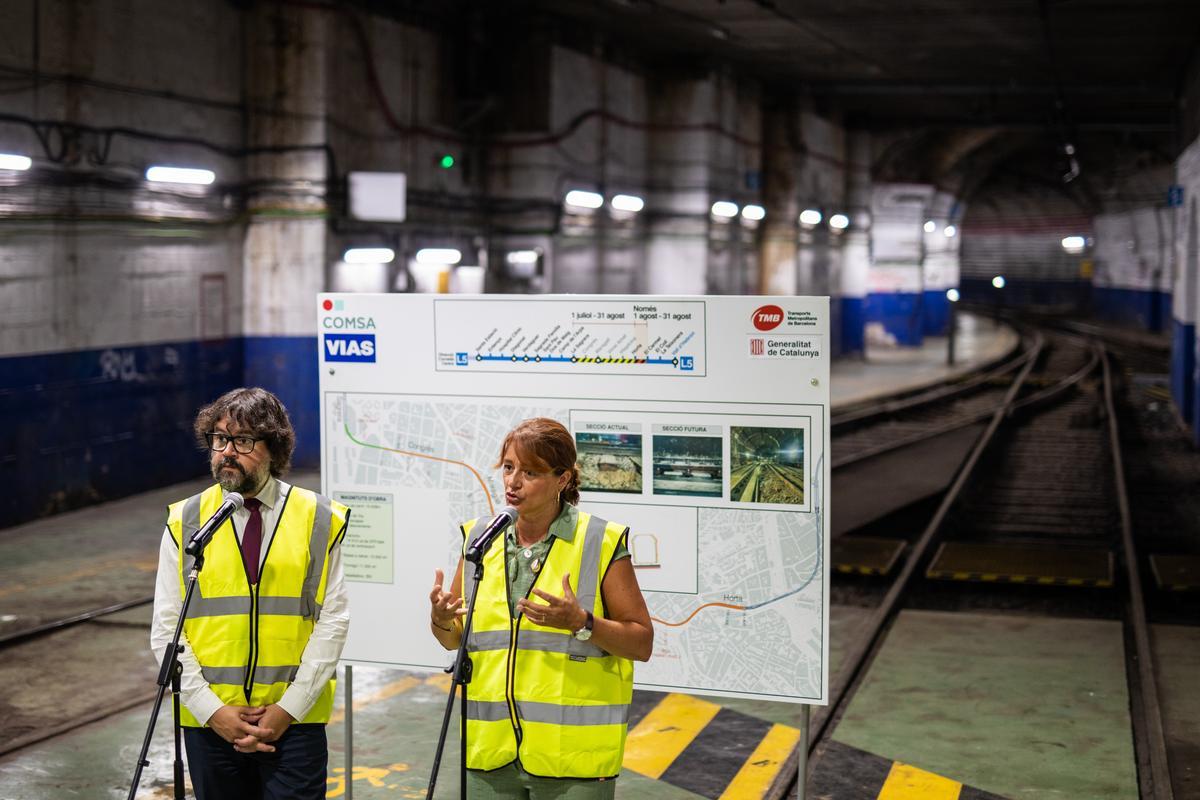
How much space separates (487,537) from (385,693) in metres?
4.44

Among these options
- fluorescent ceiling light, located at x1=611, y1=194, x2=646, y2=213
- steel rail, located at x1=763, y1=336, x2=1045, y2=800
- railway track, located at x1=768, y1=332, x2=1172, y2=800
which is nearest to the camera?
steel rail, located at x1=763, y1=336, x2=1045, y2=800

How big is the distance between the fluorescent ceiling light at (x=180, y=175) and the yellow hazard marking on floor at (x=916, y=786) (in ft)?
32.9

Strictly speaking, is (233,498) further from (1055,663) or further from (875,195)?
(875,195)

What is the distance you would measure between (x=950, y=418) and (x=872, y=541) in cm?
1029

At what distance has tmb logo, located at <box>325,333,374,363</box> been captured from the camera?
549cm

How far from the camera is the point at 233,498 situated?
3.98 metres

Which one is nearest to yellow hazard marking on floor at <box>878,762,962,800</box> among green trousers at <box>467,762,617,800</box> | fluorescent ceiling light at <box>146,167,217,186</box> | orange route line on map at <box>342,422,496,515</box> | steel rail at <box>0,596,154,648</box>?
orange route line on map at <box>342,422,496,515</box>

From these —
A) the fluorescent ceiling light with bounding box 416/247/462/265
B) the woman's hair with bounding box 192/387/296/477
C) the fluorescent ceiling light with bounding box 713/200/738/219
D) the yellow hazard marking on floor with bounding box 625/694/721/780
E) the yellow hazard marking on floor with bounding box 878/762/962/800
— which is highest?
the fluorescent ceiling light with bounding box 713/200/738/219

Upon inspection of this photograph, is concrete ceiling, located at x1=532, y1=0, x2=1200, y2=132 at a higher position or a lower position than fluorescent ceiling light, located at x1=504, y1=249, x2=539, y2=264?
higher

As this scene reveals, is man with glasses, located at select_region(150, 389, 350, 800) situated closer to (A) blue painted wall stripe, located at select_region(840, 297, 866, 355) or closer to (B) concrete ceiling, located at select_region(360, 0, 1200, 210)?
(B) concrete ceiling, located at select_region(360, 0, 1200, 210)

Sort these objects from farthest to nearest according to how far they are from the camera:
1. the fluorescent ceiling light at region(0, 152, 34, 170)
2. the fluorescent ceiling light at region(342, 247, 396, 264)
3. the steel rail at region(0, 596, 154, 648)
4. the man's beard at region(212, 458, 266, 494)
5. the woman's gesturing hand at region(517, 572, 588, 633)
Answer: the fluorescent ceiling light at region(342, 247, 396, 264), the fluorescent ceiling light at region(0, 152, 34, 170), the steel rail at region(0, 596, 154, 648), the man's beard at region(212, 458, 266, 494), the woman's gesturing hand at region(517, 572, 588, 633)

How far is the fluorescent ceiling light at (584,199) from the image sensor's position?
808 inches

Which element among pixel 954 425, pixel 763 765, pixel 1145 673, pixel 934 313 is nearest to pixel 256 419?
pixel 763 765

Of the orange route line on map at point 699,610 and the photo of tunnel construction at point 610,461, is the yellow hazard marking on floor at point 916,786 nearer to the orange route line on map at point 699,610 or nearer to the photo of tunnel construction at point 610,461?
the orange route line on map at point 699,610
